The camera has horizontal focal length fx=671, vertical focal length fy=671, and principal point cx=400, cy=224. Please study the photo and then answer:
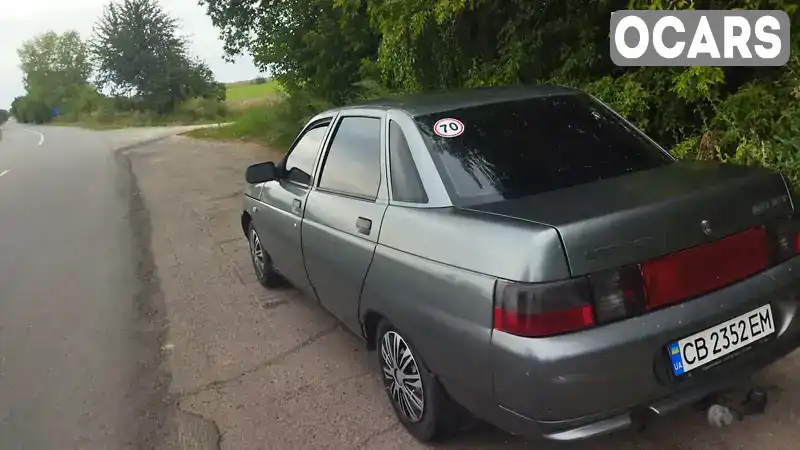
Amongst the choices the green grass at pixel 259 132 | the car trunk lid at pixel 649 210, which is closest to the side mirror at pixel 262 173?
the car trunk lid at pixel 649 210

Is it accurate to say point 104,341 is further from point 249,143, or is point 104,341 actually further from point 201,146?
point 201,146

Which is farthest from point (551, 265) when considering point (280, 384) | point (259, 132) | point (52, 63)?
point (52, 63)

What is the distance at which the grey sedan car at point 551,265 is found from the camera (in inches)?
95.7

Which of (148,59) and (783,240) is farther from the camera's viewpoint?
(148,59)

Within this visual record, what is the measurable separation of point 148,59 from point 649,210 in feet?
172

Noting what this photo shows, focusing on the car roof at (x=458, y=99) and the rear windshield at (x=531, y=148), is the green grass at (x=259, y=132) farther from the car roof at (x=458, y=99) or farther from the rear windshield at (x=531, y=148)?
the rear windshield at (x=531, y=148)

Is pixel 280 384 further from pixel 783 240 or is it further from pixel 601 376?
pixel 783 240

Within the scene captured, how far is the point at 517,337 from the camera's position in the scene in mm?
2449

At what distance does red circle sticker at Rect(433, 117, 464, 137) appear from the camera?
3.34m

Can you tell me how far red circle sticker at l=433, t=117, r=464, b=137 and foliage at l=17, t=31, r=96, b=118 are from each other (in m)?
90.0

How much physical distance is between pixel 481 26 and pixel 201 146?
1586 centimetres

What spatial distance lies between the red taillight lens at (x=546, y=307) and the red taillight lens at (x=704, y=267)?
27 centimetres

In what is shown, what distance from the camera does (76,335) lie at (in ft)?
17.2

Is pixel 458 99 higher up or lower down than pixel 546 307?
higher up
